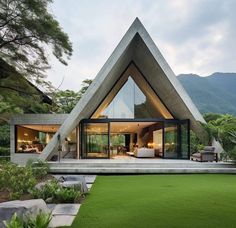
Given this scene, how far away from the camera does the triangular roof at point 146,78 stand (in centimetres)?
1467

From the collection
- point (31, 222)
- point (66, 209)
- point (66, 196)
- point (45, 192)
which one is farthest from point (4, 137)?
point (31, 222)

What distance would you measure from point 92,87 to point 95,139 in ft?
17.1

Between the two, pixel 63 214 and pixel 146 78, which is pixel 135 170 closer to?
pixel 146 78

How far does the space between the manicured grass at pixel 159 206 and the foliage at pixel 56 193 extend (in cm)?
37

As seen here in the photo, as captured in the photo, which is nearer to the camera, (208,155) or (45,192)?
(45,192)

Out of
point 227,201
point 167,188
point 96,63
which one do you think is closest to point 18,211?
point 227,201

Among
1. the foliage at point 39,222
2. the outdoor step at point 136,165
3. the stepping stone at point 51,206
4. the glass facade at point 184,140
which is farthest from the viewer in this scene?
the glass facade at point 184,140

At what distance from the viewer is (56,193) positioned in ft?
25.1

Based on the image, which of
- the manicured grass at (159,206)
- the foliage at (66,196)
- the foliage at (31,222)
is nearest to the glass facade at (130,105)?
the manicured grass at (159,206)

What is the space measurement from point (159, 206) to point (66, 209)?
2.07 metres

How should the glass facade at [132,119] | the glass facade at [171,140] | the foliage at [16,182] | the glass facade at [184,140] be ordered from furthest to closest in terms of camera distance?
the glass facade at [171,140] → the glass facade at [132,119] → the glass facade at [184,140] → the foliage at [16,182]

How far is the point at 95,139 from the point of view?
62.3ft

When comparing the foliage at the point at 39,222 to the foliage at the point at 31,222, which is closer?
the foliage at the point at 31,222

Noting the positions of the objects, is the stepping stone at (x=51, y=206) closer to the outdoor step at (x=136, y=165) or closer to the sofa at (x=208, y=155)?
A: the outdoor step at (x=136, y=165)
